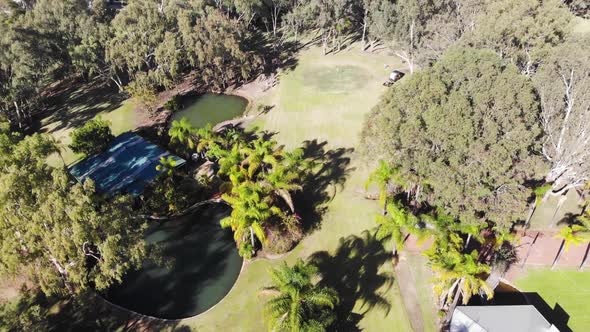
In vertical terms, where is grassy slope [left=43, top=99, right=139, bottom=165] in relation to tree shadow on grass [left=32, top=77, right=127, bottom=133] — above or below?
below

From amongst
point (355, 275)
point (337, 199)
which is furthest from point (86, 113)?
point (355, 275)

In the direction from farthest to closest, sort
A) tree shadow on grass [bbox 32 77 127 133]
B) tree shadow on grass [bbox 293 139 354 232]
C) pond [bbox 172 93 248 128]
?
1. tree shadow on grass [bbox 32 77 127 133]
2. pond [bbox 172 93 248 128]
3. tree shadow on grass [bbox 293 139 354 232]

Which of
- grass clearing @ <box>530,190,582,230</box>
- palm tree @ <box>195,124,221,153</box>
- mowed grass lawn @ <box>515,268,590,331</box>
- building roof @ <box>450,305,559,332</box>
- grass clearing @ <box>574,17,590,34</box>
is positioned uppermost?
grass clearing @ <box>574,17,590,34</box>

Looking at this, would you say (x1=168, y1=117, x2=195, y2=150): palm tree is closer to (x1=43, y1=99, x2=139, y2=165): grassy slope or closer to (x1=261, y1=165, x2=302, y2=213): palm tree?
(x1=43, y1=99, x2=139, y2=165): grassy slope

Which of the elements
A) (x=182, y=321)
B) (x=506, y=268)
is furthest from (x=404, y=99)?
(x=182, y=321)

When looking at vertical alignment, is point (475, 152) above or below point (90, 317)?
above

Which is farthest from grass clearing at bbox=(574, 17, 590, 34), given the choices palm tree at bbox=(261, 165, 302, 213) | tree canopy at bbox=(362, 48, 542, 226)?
palm tree at bbox=(261, 165, 302, 213)

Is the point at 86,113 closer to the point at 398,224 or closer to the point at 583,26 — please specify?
the point at 398,224
